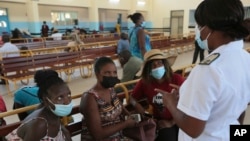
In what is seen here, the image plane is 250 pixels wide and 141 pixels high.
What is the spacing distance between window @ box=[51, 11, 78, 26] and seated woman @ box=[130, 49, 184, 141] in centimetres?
1466

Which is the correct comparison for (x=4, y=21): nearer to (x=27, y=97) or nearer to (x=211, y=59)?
(x=27, y=97)

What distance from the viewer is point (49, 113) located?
1.53 m

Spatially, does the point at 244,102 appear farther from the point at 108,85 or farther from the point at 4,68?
the point at 4,68

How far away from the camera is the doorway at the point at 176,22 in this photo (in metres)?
20.7

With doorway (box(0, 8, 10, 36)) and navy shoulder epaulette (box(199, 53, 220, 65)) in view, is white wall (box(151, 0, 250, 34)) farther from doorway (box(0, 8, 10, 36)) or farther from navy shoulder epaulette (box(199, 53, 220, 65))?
navy shoulder epaulette (box(199, 53, 220, 65))

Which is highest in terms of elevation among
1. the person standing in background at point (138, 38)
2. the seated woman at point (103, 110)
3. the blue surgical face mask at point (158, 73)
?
the person standing in background at point (138, 38)

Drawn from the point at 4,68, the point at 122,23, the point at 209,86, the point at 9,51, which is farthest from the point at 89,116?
the point at 122,23

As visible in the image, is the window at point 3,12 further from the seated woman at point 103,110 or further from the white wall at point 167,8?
the white wall at point 167,8

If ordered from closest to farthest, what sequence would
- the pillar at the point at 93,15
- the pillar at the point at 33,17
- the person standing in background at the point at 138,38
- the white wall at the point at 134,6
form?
1. the person standing in background at the point at 138,38
2. the pillar at the point at 33,17
3. the white wall at the point at 134,6
4. the pillar at the point at 93,15

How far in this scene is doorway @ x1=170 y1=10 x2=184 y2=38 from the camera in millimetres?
20688

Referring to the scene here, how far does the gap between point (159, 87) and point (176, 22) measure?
20034 mm

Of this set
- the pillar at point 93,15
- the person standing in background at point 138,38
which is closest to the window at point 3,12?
Answer: the pillar at point 93,15

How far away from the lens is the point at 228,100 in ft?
3.17

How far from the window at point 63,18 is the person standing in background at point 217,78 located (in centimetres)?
1585
